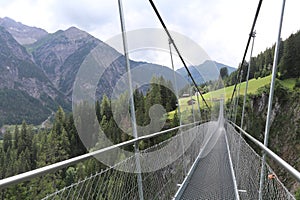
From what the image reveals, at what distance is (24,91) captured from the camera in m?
35.5

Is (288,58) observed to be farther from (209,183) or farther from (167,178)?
(167,178)

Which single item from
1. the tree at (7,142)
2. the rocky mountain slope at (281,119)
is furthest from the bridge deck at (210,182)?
the tree at (7,142)

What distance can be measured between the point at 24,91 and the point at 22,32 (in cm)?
2305

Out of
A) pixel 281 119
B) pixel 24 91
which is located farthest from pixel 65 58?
pixel 281 119

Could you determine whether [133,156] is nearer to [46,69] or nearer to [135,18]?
[135,18]

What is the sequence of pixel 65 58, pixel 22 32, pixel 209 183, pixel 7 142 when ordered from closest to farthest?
pixel 209 183 → pixel 7 142 → pixel 65 58 → pixel 22 32

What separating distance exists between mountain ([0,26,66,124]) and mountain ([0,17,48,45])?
8.46 meters

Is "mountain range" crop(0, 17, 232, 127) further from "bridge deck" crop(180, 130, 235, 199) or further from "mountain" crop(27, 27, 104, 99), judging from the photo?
"bridge deck" crop(180, 130, 235, 199)

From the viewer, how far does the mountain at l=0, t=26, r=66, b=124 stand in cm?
3098

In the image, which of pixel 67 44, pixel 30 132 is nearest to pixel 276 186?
pixel 30 132

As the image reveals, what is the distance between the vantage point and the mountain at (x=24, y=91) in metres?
31.0

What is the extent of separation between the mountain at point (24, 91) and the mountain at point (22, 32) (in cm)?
846

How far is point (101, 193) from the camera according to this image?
104 centimetres

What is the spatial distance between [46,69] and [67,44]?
4.82 metres
